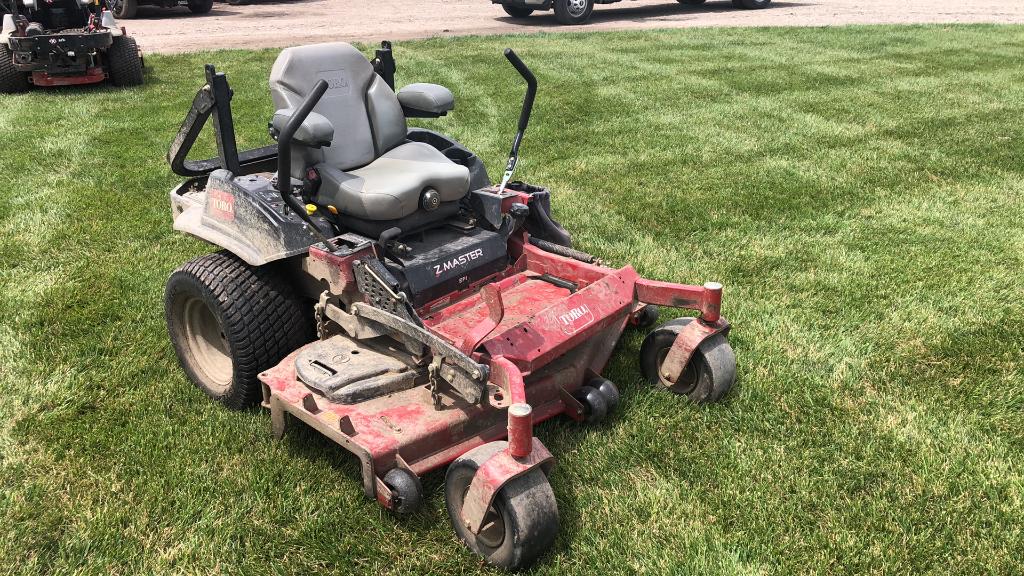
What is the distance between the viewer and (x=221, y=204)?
3832 millimetres

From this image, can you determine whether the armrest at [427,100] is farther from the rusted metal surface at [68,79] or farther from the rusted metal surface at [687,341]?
the rusted metal surface at [68,79]

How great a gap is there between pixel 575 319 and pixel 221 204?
1729mm

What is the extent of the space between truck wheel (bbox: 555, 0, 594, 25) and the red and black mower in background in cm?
822

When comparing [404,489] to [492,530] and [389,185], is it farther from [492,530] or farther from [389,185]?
[389,185]

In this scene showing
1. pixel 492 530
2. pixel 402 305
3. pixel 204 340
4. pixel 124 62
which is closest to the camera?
pixel 492 530

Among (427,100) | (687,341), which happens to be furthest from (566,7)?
(687,341)

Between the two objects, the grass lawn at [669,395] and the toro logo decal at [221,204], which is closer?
the grass lawn at [669,395]

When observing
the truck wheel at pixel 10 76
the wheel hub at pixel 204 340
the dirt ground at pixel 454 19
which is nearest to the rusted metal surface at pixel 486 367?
the wheel hub at pixel 204 340

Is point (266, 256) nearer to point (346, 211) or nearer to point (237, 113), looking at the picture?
point (346, 211)

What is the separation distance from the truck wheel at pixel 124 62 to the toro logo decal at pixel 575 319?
933cm

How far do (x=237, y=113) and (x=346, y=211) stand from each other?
243 inches

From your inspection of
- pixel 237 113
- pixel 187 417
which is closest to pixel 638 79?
pixel 237 113

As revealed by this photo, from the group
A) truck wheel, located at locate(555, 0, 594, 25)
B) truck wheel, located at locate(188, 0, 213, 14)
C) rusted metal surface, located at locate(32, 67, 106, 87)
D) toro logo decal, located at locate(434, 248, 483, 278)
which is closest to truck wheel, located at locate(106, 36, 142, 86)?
rusted metal surface, located at locate(32, 67, 106, 87)

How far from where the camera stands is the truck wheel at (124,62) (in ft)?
34.7
